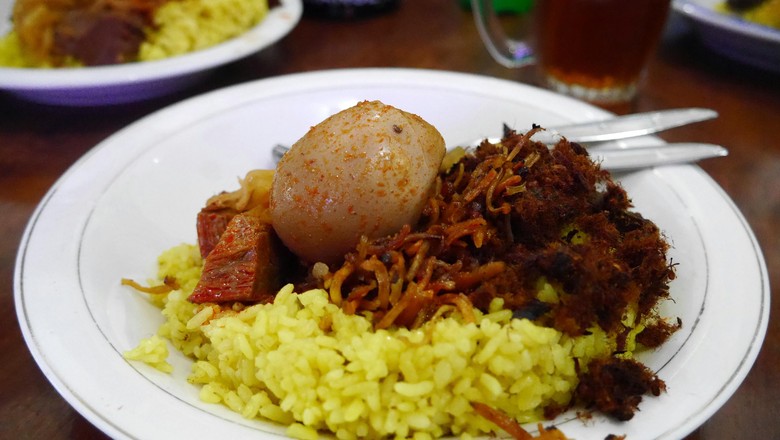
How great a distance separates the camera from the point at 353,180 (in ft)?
4.84

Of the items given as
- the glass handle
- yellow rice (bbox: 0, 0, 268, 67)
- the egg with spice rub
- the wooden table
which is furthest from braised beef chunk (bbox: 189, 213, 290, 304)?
the glass handle

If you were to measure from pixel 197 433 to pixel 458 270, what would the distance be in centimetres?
69

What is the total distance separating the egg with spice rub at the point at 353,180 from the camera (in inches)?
58.2

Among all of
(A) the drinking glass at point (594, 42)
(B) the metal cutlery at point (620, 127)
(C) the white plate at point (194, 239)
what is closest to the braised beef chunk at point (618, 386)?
(C) the white plate at point (194, 239)

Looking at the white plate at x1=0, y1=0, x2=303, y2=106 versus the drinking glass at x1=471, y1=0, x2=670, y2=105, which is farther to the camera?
the drinking glass at x1=471, y1=0, x2=670, y2=105

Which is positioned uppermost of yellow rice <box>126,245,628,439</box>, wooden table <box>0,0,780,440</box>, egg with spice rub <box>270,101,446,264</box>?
egg with spice rub <box>270,101,446,264</box>

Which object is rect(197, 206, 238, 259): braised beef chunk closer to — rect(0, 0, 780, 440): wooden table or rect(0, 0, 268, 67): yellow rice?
rect(0, 0, 780, 440): wooden table

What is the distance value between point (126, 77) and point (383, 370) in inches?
81.4

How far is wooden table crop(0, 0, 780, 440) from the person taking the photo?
1.55m

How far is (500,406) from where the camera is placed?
4.25 ft

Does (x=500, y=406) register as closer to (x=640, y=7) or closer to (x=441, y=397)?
(x=441, y=397)

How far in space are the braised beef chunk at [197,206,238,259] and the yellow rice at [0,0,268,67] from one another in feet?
5.17

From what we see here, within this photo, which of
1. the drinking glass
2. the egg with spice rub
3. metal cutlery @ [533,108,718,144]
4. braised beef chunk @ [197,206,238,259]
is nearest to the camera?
the egg with spice rub

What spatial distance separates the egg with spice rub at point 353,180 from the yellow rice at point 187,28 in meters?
1.84
